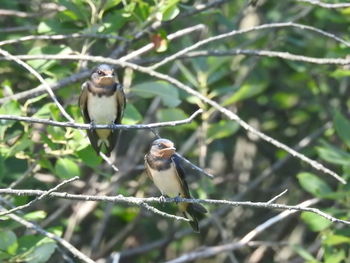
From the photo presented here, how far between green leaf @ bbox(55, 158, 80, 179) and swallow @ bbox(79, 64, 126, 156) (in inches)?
8.3

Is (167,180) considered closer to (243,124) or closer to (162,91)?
(162,91)

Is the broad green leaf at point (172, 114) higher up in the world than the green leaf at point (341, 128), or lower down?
higher up

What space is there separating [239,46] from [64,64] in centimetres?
157

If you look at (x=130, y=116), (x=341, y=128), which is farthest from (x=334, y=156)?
(x=130, y=116)

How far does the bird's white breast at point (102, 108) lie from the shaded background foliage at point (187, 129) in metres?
0.10

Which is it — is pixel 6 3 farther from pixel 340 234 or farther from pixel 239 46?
pixel 340 234

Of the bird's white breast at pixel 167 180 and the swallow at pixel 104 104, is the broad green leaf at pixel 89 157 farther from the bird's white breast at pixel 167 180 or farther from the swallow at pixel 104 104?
the bird's white breast at pixel 167 180

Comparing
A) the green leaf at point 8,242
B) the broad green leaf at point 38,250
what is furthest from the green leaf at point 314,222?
the green leaf at point 8,242

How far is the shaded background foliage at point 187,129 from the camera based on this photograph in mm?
4824

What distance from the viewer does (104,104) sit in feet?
16.3

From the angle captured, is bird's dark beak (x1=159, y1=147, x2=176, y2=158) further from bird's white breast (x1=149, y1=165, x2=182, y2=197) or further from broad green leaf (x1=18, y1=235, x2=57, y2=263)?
broad green leaf (x1=18, y1=235, x2=57, y2=263)

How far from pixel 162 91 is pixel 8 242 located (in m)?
1.16

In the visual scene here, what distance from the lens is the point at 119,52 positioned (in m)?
5.13

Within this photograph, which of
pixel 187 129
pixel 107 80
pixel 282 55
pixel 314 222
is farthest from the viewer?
pixel 187 129
